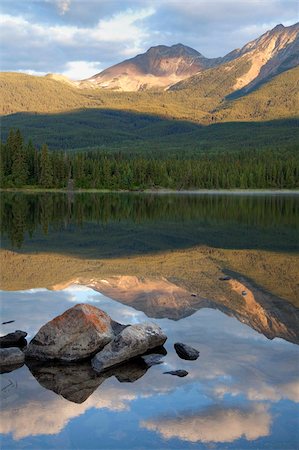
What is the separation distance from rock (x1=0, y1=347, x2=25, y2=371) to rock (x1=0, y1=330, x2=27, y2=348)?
1.42 metres

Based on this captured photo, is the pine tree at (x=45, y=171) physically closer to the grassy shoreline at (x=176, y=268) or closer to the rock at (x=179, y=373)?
the grassy shoreline at (x=176, y=268)

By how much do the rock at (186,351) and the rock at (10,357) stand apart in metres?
5.78

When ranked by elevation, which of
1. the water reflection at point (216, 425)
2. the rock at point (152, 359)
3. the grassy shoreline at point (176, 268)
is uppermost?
the water reflection at point (216, 425)

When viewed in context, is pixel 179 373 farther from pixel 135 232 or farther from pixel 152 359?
pixel 135 232

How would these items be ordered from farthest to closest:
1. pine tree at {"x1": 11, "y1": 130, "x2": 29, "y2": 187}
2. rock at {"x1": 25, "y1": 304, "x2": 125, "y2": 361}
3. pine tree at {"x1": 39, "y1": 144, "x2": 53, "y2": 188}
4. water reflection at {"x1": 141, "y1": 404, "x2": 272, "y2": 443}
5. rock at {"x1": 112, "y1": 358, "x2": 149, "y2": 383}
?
pine tree at {"x1": 39, "y1": 144, "x2": 53, "y2": 188} < pine tree at {"x1": 11, "y1": 130, "x2": 29, "y2": 187} < rock at {"x1": 25, "y1": 304, "x2": 125, "y2": 361} < rock at {"x1": 112, "y1": 358, "x2": 149, "y2": 383} < water reflection at {"x1": 141, "y1": 404, "x2": 272, "y2": 443}

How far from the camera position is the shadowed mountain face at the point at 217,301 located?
24422mm

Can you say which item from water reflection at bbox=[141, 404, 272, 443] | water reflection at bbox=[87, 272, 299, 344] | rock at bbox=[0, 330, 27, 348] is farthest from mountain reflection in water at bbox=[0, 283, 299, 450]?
rock at bbox=[0, 330, 27, 348]

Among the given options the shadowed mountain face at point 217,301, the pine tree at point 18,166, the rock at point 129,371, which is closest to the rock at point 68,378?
the rock at point 129,371

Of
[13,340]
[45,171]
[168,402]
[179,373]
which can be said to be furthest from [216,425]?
[45,171]

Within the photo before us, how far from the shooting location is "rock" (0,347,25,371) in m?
19.0

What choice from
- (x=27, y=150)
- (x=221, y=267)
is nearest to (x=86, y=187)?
(x=27, y=150)

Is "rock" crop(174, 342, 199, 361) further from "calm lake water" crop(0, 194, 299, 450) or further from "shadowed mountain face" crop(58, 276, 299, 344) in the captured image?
"shadowed mountain face" crop(58, 276, 299, 344)

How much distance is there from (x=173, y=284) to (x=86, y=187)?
157 meters

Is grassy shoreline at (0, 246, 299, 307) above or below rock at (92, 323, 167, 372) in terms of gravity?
below
